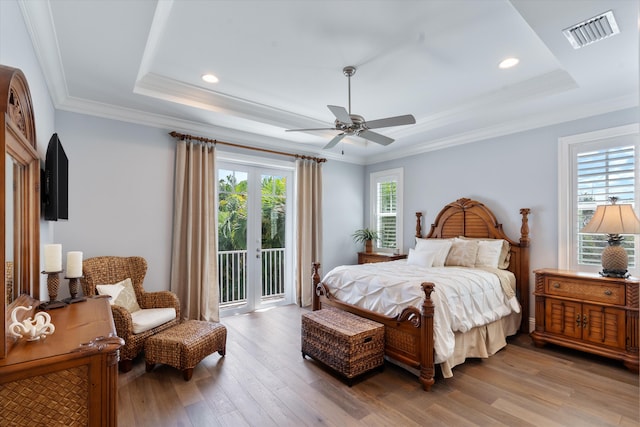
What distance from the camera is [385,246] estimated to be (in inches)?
235

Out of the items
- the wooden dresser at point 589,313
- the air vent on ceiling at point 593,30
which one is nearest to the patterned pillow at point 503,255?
the wooden dresser at point 589,313

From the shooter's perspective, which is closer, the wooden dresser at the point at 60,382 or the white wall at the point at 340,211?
the wooden dresser at the point at 60,382

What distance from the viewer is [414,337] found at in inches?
109

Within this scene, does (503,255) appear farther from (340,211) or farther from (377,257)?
(340,211)

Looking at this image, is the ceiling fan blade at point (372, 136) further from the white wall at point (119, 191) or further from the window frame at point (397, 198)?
the white wall at point (119, 191)

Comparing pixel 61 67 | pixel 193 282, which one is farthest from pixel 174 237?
pixel 61 67

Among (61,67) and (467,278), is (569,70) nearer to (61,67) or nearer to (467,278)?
(467,278)

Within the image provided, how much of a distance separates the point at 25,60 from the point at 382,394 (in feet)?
11.4

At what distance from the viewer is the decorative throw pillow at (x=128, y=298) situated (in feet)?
10.4

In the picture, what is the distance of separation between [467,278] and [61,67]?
4310 mm

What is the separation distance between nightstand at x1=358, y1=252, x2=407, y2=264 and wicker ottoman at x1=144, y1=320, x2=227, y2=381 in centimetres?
322

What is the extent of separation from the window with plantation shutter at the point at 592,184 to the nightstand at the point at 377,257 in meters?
2.28

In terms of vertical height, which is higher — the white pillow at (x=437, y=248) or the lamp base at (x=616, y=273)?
the white pillow at (x=437, y=248)

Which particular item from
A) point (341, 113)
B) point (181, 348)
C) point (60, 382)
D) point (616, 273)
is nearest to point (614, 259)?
point (616, 273)
